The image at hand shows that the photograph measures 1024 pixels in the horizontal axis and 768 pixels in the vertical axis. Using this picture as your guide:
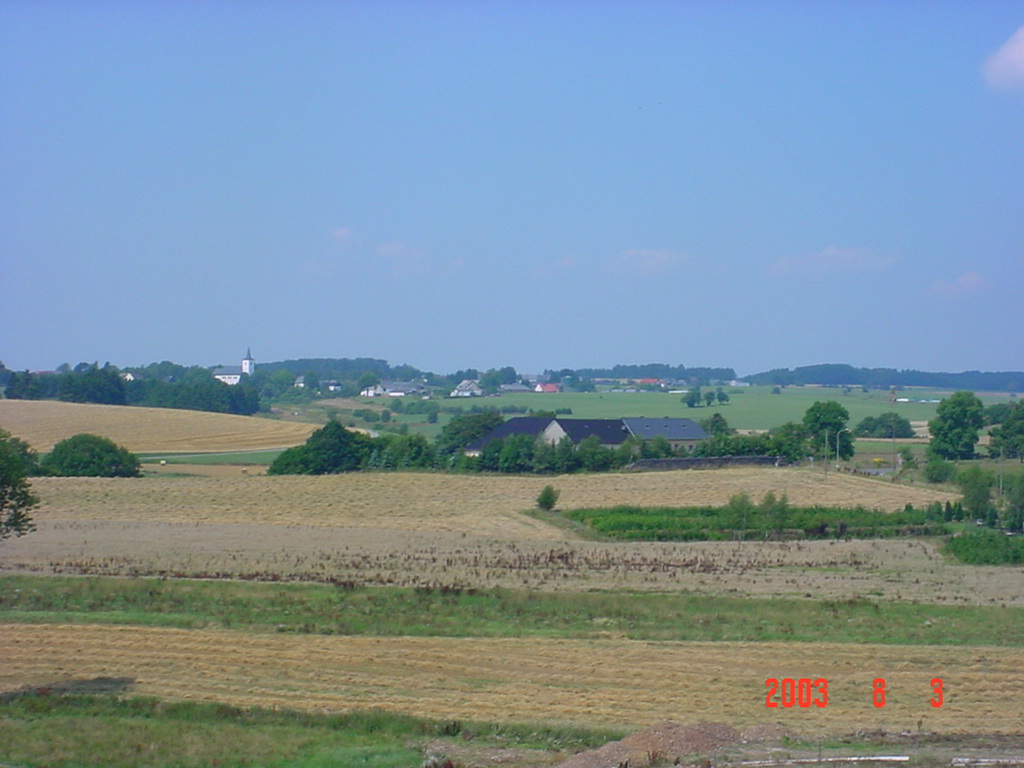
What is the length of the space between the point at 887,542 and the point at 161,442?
166 feet

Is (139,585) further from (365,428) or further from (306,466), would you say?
(365,428)

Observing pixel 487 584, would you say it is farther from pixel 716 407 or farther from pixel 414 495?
pixel 716 407

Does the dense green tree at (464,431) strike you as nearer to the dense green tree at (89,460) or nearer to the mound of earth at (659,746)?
the dense green tree at (89,460)

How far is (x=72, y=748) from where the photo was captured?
43.9 ft

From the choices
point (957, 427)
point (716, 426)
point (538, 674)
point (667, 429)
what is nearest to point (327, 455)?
point (667, 429)

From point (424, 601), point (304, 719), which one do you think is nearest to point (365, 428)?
point (424, 601)

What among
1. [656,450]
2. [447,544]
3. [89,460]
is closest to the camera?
[447,544]

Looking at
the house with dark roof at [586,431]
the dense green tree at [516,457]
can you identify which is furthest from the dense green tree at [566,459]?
the house with dark roof at [586,431]

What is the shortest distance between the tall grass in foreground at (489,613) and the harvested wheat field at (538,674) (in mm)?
863

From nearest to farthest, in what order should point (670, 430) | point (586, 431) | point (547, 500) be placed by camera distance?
point (547, 500) → point (586, 431) → point (670, 430)

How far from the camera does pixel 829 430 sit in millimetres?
64375

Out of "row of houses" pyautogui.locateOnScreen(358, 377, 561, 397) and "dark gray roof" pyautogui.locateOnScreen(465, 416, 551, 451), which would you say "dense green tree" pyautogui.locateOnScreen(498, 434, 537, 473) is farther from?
"row of houses" pyautogui.locateOnScreen(358, 377, 561, 397)

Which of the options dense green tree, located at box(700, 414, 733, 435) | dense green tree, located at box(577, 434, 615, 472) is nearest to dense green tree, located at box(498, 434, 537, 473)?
dense green tree, located at box(577, 434, 615, 472)
